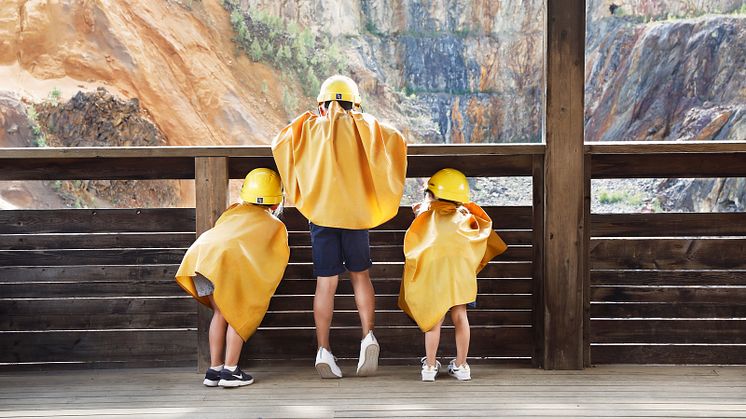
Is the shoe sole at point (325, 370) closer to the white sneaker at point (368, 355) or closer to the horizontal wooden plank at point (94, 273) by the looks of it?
the white sneaker at point (368, 355)

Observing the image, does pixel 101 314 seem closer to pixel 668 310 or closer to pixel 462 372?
pixel 462 372

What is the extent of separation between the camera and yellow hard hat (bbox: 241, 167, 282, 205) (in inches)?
130

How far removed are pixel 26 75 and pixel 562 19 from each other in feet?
38.7

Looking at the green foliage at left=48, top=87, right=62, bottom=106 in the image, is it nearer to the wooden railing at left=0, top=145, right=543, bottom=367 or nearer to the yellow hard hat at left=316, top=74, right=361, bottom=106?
the wooden railing at left=0, top=145, right=543, bottom=367

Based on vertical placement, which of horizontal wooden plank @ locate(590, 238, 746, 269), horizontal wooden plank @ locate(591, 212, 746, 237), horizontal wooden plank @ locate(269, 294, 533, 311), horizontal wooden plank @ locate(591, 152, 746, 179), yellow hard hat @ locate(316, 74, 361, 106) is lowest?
horizontal wooden plank @ locate(269, 294, 533, 311)

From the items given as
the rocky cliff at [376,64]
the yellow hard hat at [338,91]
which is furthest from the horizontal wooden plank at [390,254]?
the rocky cliff at [376,64]

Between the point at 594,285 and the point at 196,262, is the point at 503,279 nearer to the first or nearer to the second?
the point at 594,285

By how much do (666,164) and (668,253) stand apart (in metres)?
0.42

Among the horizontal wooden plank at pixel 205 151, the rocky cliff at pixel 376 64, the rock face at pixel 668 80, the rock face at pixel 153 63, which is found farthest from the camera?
the rock face at pixel 668 80

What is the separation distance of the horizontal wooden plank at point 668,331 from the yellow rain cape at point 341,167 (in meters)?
1.22

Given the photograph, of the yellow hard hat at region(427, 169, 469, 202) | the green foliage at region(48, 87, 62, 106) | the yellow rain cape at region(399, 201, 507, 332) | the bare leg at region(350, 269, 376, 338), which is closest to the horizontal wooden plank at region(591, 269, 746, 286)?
the yellow rain cape at region(399, 201, 507, 332)

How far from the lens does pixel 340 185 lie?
3195mm

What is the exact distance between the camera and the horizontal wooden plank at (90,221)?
3.63m

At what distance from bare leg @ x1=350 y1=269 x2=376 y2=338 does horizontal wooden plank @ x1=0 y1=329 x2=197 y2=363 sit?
0.87 m
